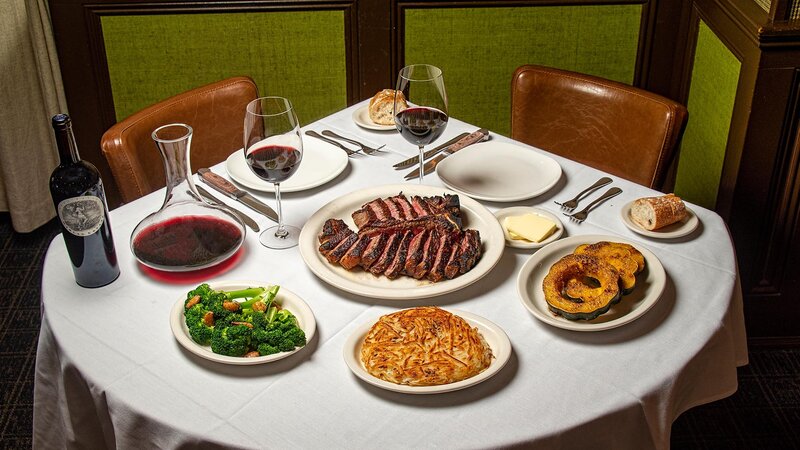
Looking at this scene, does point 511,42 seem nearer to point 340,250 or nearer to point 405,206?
point 405,206

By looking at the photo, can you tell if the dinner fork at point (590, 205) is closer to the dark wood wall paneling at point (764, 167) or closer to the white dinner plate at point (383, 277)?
the white dinner plate at point (383, 277)

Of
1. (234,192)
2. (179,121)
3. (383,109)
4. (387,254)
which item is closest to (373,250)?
(387,254)

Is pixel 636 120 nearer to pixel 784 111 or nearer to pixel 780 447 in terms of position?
pixel 784 111

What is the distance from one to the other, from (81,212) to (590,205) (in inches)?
42.1

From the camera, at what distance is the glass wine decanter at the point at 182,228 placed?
1.64 metres

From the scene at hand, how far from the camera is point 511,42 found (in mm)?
3467

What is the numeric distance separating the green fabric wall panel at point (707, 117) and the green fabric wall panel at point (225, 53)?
1414 millimetres

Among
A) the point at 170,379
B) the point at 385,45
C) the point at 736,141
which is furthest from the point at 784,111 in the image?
the point at 170,379

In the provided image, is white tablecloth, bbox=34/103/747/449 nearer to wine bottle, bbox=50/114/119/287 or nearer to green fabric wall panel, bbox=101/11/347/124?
wine bottle, bbox=50/114/119/287

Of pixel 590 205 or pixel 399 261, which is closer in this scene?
pixel 399 261

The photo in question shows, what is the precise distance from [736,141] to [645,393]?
1527mm

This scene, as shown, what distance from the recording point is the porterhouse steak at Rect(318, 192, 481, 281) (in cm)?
160

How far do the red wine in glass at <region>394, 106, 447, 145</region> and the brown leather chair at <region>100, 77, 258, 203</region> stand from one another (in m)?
0.78

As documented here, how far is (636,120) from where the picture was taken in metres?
2.36
